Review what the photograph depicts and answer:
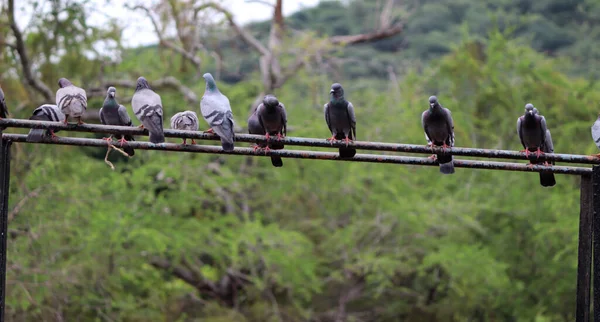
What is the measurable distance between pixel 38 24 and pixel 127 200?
129 inches

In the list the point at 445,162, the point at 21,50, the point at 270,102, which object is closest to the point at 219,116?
the point at 270,102

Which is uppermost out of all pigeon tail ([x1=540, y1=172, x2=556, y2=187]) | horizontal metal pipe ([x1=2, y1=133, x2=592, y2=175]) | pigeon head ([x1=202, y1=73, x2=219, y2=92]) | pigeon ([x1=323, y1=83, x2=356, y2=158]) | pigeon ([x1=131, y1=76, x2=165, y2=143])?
pigeon head ([x1=202, y1=73, x2=219, y2=92])

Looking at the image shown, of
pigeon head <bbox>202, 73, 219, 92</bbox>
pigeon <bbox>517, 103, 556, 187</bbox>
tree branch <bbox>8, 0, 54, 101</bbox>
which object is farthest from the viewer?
tree branch <bbox>8, 0, 54, 101</bbox>

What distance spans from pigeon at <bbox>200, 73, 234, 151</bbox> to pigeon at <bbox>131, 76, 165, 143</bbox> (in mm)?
339

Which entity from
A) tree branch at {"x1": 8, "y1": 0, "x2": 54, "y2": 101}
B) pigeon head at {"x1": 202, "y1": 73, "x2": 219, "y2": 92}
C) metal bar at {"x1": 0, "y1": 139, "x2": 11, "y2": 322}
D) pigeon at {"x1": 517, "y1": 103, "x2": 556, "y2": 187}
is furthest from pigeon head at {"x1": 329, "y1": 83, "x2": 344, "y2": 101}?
tree branch at {"x1": 8, "y1": 0, "x2": 54, "y2": 101}

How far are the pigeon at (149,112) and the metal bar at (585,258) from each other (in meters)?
2.65

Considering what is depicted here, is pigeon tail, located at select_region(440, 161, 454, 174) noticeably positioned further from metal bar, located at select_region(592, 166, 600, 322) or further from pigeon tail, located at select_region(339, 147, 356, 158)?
metal bar, located at select_region(592, 166, 600, 322)

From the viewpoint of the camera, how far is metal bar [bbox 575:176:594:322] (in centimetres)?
470

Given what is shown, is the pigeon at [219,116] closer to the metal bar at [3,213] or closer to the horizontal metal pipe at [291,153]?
the horizontal metal pipe at [291,153]

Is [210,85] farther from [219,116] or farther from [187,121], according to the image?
[219,116]

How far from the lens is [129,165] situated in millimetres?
13180

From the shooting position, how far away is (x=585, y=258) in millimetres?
4742

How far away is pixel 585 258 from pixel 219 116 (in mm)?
2544

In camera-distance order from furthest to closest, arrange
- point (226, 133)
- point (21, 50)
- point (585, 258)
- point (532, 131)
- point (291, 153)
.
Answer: point (21, 50) → point (532, 131) → point (226, 133) → point (291, 153) → point (585, 258)
